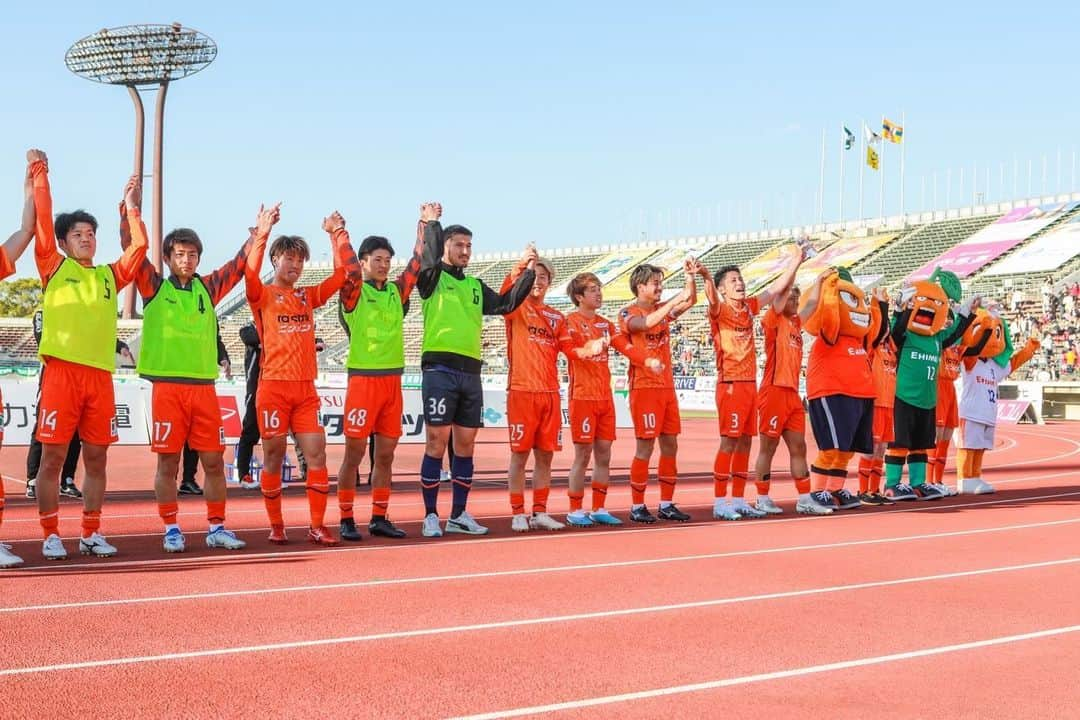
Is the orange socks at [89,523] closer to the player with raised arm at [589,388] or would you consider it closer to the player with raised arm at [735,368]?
the player with raised arm at [589,388]

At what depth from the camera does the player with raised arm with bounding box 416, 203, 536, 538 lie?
7906 mm

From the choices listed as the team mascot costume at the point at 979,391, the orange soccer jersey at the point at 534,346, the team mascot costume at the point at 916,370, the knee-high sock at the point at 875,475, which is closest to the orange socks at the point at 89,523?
the orange soccer jersey at the point at 534,346

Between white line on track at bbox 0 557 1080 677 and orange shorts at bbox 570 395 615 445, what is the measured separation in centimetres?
281

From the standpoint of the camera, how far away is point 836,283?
10008 millimetres

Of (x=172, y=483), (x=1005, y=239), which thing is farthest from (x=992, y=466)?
(x=1005, y=239)

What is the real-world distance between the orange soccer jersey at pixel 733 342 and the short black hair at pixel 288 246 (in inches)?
134

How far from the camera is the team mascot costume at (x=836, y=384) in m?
9.90

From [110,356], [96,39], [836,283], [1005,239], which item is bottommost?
[110,356]

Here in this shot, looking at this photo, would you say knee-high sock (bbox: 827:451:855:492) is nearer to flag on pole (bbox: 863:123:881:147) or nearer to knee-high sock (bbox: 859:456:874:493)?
knee-high sock (bbox: 859:456:874:493)

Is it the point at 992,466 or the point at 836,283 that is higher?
the point at 836,283

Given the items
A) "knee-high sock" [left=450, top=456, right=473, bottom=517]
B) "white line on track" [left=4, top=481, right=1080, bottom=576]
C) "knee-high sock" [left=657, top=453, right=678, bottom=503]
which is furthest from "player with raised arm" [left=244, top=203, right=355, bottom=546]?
"knee-high sock" [left=657, top=453, right=678, bottom=503]

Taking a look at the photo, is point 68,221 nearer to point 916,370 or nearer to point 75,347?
point 75,347

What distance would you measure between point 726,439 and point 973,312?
12.4ft

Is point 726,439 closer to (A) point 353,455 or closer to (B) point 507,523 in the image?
(B) point 507,523
